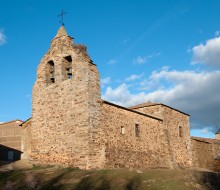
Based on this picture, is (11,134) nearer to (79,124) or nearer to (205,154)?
(79,124)

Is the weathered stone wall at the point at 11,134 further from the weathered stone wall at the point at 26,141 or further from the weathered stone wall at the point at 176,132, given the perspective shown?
the weathered stone wall at the point at 176,132

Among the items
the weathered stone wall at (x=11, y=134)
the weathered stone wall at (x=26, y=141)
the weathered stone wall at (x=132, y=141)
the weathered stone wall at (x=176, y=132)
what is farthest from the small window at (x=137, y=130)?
the weathered stone wall at (x=11, y=134)

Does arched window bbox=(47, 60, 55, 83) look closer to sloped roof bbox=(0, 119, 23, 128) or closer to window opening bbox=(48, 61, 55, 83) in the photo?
window opening bbox=(48, 61, 55, 83)

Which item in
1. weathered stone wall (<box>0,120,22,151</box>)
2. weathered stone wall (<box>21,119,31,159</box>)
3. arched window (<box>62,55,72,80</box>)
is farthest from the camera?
weathered stone wall (<box>0,120,22,151</box>)

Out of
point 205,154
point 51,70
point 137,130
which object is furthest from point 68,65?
point 205,154

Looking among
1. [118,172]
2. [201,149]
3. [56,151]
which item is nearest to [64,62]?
[56,151]

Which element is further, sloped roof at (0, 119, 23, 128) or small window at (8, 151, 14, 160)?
sloped roof at (0, 119, 23, 128)

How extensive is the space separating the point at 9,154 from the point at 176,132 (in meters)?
18.5

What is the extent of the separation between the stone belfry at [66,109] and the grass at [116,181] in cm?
188

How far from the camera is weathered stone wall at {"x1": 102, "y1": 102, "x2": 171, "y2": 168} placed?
1758 cm

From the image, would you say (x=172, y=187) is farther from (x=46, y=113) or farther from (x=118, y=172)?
(x=46, y=113)

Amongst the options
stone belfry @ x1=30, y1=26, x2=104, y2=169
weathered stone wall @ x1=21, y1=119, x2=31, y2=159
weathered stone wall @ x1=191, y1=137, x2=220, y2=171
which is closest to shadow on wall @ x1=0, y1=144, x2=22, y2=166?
weathered stone wall @ x1=21, y1=119, x2=31, y2=159

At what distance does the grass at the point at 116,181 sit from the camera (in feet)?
39.6

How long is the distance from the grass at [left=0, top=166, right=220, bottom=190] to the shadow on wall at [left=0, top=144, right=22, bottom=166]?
17206 millimetres
